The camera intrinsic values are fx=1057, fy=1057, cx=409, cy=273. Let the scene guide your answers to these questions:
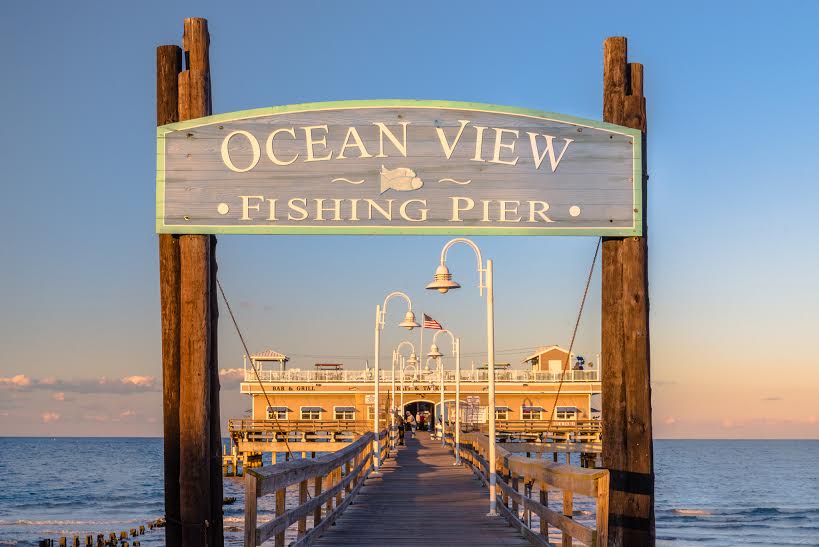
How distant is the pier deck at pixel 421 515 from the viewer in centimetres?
1193

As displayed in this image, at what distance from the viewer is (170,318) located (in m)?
9.53

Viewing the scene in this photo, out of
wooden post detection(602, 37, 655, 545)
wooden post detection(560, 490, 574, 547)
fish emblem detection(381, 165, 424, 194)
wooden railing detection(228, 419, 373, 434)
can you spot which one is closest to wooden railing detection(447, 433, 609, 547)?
wooden post detection(560, 490, 574, 547)

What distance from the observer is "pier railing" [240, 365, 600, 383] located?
80.3 metres

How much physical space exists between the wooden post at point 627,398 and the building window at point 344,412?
237 ft

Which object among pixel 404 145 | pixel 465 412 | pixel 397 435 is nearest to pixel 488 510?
pixel 404 145

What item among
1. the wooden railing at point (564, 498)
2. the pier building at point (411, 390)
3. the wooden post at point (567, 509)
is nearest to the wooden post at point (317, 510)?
the wooden railing at point (564, 498)

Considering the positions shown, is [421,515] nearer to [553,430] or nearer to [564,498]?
[564,498]

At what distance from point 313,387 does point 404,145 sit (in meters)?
73.0

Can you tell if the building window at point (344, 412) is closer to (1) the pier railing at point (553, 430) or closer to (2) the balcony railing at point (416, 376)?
(2) the balcony railing at point (416, 376)

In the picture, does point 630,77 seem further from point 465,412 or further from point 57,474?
point 57,474

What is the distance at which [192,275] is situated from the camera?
9.34 meters

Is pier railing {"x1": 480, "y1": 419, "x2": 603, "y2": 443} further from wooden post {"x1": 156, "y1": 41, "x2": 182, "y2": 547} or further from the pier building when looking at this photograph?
wooden post {"x1": 156, "y1": 41, "x2": 182, "y2": 547}

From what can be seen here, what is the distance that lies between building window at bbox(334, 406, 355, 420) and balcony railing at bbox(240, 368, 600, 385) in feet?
7.32

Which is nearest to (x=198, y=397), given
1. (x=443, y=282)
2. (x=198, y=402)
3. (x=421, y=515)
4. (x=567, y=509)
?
(x=198, y=402)
